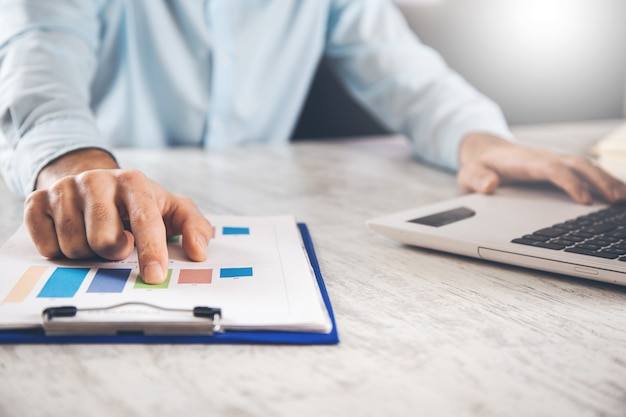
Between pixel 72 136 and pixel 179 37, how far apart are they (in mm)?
673

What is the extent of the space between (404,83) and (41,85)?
2.55 feet

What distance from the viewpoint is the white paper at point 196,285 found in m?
0.49

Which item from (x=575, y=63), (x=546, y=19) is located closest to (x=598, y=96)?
(x=575, y=63)

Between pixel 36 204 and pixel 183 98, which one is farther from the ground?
pixel 36 204

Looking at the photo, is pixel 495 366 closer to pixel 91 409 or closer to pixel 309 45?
pixel 91 409

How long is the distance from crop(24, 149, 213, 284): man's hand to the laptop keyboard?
34cm

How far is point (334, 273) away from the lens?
Answer: 63 cm

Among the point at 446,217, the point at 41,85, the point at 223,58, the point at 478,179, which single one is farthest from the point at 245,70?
the point at 446,217

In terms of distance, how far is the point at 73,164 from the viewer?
0.80 meters

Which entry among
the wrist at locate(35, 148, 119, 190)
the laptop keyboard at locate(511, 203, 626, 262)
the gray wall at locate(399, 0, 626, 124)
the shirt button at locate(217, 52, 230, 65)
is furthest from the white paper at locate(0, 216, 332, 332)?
the gray wall at locate(399, 0, 626, 124)

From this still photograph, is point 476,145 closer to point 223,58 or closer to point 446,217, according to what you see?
point 446,217

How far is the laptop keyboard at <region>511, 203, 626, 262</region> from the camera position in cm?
61

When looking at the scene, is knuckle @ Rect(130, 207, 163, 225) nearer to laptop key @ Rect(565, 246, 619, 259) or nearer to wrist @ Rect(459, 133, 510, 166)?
laptop key @ Rect(565, 246, 619, 259)

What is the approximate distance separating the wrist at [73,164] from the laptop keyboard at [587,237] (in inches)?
19.2
